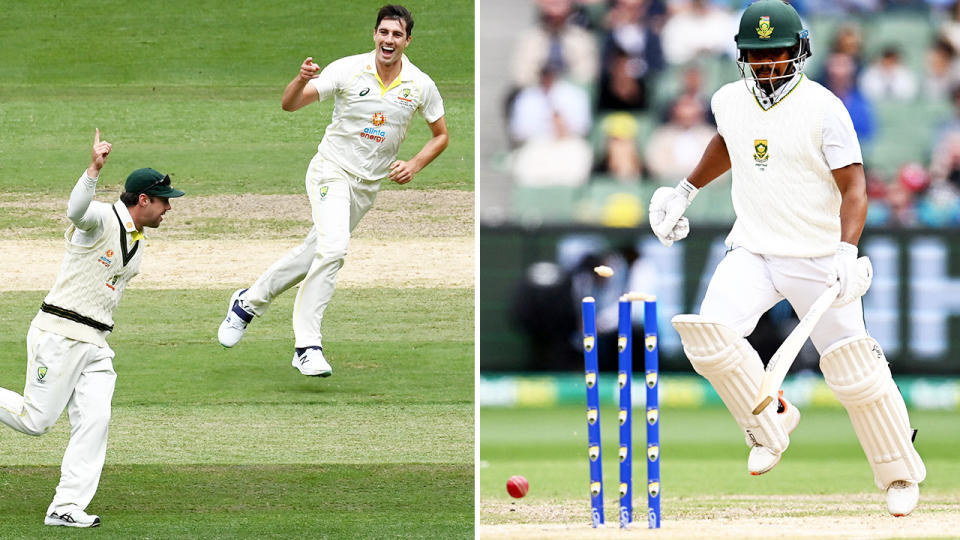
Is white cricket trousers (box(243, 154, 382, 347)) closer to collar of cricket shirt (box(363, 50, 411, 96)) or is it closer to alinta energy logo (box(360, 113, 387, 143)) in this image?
alinta energy logo (box(360, 113, 387, 143))

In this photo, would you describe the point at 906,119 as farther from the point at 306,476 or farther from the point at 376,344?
the point at 306,476

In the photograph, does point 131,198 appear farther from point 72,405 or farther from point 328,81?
point 328,81

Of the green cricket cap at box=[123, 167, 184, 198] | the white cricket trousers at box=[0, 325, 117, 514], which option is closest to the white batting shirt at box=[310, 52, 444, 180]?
the green cricket cap at box=[123, 167, 184, 198]

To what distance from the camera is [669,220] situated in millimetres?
5691

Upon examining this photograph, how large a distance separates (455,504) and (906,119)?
18.9ft

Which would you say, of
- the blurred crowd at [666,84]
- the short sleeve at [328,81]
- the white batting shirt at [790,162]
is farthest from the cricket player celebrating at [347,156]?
the blurred crowd at [666,84]

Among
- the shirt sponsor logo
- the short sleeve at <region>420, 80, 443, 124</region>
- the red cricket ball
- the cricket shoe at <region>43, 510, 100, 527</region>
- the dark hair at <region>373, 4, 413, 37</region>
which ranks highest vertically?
the dark hair at <region>373, 4, 413, 37</region>

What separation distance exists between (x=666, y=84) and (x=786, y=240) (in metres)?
5.65

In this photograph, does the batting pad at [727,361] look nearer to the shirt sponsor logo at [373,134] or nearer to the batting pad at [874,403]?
the batting pad at [874,403]

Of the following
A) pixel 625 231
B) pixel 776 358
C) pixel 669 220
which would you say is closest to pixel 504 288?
pixel 625 231

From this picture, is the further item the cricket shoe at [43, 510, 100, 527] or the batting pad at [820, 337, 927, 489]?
the cricket shoe at [43, 510, 100, 527]

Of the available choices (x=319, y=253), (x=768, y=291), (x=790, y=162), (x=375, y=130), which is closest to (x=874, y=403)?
(x=768, y=291)

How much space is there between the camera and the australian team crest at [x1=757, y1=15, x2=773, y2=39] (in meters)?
5.24

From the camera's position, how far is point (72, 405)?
237 inches
